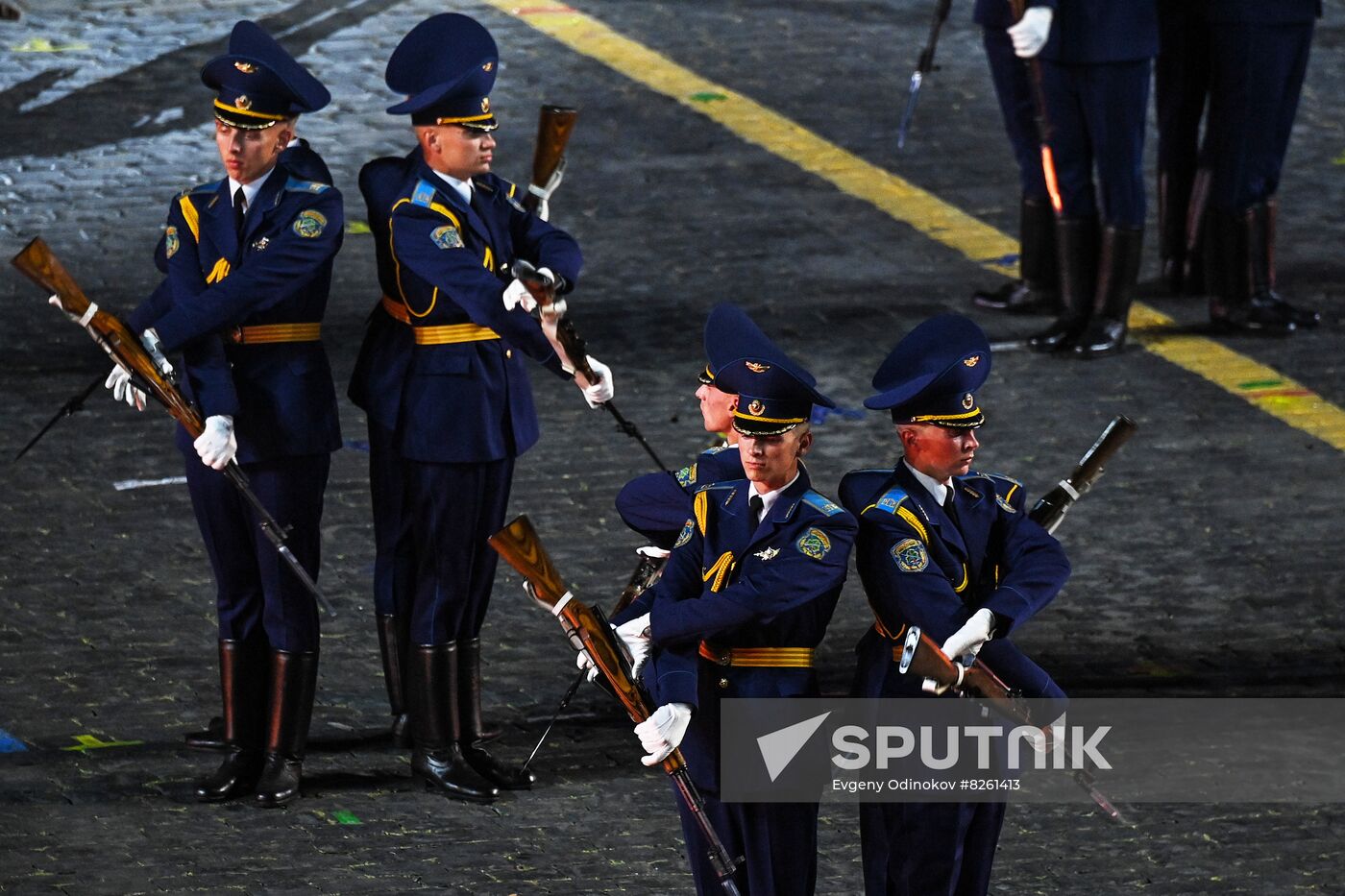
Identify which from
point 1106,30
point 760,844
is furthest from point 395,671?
point 1106,30

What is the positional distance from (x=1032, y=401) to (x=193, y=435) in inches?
195

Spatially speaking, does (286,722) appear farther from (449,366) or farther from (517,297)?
(517,297)

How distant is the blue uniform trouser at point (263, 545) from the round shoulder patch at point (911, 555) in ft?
8.11

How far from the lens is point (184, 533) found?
10453mm

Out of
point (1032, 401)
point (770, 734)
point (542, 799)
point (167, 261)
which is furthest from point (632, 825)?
point (1032, 401)

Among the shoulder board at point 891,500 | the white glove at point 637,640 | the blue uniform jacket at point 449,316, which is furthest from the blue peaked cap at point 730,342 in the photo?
the blue uniform jacket at point 449,316

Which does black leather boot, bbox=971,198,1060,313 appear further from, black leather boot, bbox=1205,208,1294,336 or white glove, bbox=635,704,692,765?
white glove, bbox=635,704,692,765

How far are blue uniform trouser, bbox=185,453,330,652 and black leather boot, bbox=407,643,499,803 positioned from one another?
1.16ft

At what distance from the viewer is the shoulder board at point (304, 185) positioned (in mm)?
8133

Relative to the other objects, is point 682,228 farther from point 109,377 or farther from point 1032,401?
point 109,377

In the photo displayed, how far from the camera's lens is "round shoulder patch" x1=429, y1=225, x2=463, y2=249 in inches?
316

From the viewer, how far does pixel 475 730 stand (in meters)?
8.49

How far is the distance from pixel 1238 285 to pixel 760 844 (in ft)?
23.6

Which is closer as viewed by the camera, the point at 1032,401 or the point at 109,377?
the point at 109,377
